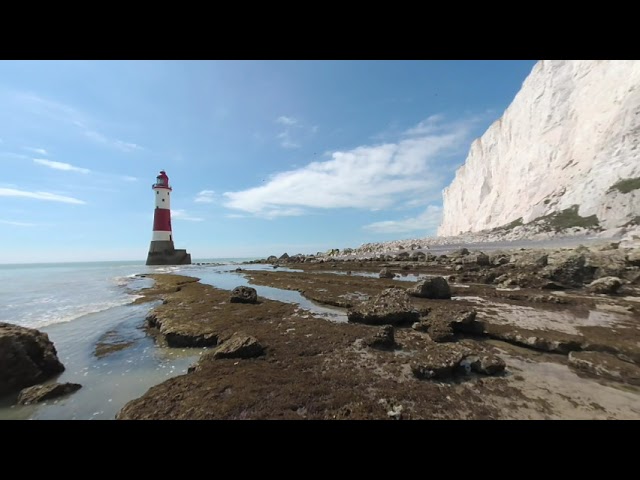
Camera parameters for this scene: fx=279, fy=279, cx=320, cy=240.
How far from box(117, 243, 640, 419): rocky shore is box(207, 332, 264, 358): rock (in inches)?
1.5

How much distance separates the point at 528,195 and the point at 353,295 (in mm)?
101412

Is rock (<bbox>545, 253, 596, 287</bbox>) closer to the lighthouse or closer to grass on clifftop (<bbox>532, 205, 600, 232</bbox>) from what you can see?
grass on clifftop (<bbox>532, 205, 600, 232</bbox>)

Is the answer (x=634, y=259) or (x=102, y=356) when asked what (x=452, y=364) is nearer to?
(x=102, y=356)

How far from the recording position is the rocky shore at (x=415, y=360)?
6184 mm

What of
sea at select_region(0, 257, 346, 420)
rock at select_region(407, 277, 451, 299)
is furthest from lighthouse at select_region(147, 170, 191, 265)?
rock at select_region(407, 277, 451, 299)

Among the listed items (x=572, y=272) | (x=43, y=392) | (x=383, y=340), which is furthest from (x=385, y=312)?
(x=572, y=272)

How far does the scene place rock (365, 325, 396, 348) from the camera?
32.1 feet

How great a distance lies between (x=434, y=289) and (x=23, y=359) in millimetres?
17405

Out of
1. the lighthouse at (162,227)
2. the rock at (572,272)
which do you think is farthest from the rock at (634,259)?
the lighthouse at (162,227)

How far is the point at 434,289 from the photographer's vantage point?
53.6ft
